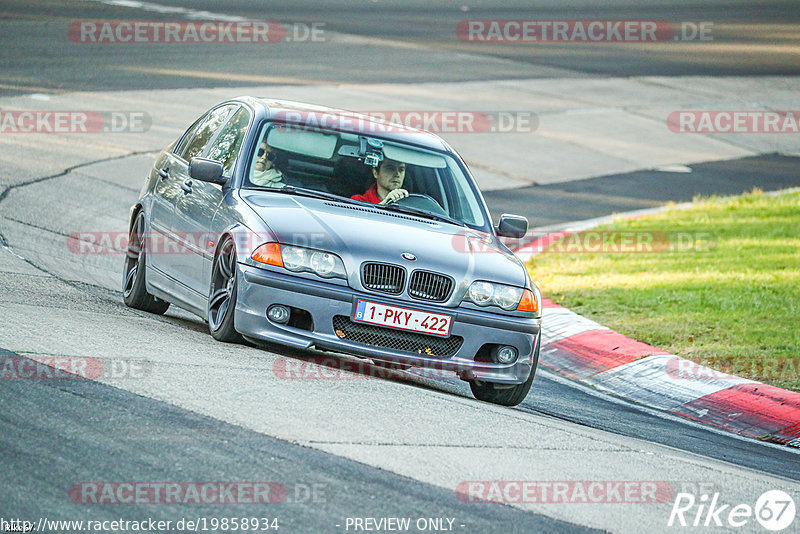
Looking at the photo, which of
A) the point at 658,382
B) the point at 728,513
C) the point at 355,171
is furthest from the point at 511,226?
the point at 728,513

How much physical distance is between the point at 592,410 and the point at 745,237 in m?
6.78

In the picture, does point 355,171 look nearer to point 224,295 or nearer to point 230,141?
point 230,141

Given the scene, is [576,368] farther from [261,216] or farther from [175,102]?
[175,102]

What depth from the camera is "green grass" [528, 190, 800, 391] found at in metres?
9.85

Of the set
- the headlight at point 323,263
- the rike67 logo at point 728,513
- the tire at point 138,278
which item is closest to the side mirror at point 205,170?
the headlight at point 323,263

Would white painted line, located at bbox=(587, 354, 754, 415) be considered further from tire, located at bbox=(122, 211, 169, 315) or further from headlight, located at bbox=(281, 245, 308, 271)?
tire, located at bbox=(122, 211, 169, 315)

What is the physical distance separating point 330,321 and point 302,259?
1.31ft

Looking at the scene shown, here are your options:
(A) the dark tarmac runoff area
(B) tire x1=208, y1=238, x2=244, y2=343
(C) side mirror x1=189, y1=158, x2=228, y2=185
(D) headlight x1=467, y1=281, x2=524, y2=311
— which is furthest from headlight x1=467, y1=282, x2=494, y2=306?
(A) the dark tarmac runoff area

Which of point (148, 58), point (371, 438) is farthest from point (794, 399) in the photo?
point (148, 58)

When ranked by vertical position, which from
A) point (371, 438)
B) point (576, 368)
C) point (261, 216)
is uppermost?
point (261, 216)

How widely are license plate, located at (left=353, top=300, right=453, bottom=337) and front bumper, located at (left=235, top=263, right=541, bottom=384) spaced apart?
0.03 meters

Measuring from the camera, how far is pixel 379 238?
24.8 feet

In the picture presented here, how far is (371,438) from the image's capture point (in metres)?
6.04

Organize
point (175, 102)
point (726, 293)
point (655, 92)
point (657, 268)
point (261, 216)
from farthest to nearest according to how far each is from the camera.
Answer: point (655, 92) < point (175, 102) < point (657, 268) < point (726, 293) < point (261, 216)
